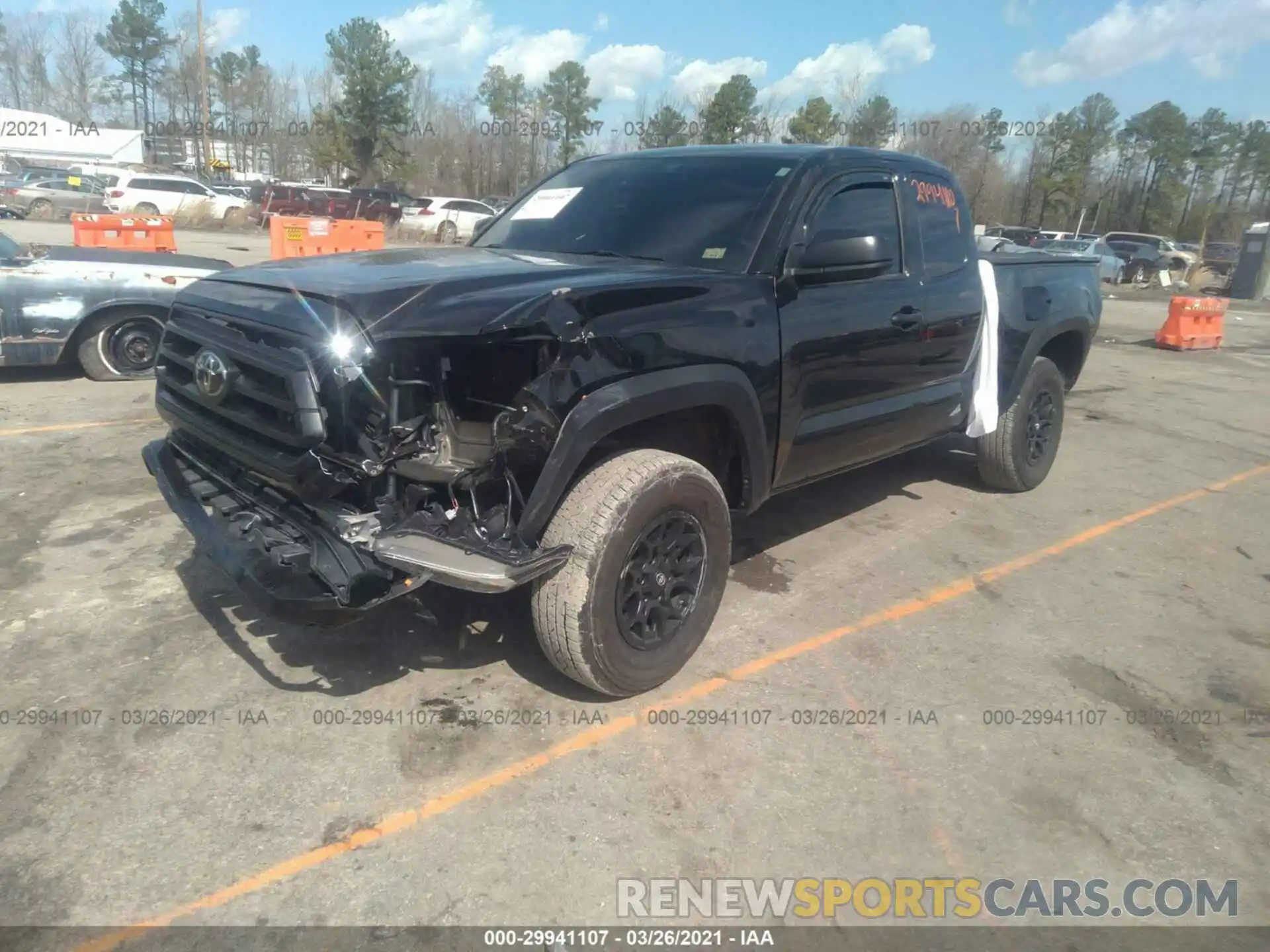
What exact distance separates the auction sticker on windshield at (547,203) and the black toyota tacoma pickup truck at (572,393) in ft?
0.08

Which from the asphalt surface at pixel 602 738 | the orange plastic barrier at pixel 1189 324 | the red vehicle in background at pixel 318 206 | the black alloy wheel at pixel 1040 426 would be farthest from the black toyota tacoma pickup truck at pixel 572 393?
the red vehicle in background at pixel 318 206

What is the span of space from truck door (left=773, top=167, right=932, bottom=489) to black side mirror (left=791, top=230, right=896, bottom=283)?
0.02m

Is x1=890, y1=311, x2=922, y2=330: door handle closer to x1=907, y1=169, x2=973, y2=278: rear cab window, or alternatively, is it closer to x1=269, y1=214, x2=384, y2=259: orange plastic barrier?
x1=907, y1=169, x2=973, y2=278: rear cab window

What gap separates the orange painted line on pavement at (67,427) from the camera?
6.29 meters

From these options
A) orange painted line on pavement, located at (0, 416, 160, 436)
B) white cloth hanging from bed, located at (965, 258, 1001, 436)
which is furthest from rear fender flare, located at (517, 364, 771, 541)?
Result: orange painted line on pavement, located at (0, 416, 160, 436)

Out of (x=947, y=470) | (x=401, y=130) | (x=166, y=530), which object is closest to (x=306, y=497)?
(x=166, y=530)

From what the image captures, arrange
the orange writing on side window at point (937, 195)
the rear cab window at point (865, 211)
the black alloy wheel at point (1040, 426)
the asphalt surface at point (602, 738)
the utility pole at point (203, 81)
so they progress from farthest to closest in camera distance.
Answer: the utility pole at point (203, 81), the black alloy wheel at point (1040, 426), the orange writing on side window at point (937, 195), the rear cab window at point (865, 211), the asphalt surface at point (602, 738)

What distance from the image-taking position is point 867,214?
4.21 meters

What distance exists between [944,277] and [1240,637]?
2.17 m

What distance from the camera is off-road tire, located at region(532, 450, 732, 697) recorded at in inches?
117

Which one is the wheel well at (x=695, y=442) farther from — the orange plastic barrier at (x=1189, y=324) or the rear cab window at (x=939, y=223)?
the orange plastic barrier at (x=1189, y=324)

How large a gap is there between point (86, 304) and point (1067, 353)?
7.53 m

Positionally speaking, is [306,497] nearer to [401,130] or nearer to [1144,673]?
[1144,673]

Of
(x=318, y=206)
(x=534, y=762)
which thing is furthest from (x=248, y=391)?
(x=318, y=206)
